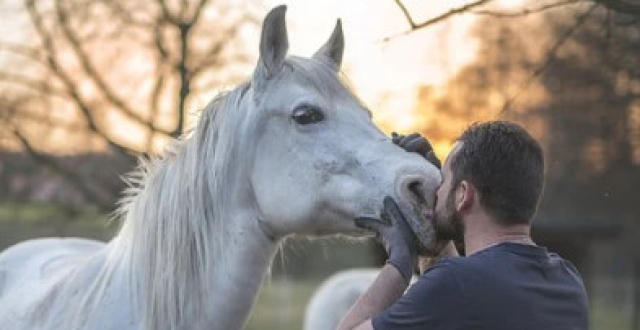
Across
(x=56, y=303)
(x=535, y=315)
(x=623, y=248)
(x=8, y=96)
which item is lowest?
(x=623, y=248)

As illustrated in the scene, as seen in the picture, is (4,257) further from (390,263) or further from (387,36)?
(390,263)

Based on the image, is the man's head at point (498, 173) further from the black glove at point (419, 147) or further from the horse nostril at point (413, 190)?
the black glove at point (419, 147)

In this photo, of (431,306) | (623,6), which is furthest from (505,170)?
(623,6)

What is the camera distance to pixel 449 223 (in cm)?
266

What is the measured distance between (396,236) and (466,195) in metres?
0.36

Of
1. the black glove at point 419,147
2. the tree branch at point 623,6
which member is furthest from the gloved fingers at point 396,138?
the tree branch at point 623,6

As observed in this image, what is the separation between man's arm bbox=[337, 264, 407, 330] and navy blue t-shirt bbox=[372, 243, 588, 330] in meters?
0.08

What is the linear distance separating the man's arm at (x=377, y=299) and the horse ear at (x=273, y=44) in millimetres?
914

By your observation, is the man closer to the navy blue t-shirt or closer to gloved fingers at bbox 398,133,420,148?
the navy blue t-shirt

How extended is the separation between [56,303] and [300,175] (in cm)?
99

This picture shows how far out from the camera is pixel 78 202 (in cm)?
910

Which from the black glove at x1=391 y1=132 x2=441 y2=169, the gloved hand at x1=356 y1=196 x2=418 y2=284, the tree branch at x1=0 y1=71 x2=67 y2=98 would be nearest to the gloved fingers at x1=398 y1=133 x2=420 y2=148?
the black glove at x1=391 y1=132 x2=441 y2=169

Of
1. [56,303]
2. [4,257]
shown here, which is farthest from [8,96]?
[56,303]

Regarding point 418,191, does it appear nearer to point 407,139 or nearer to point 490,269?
point 407,139
